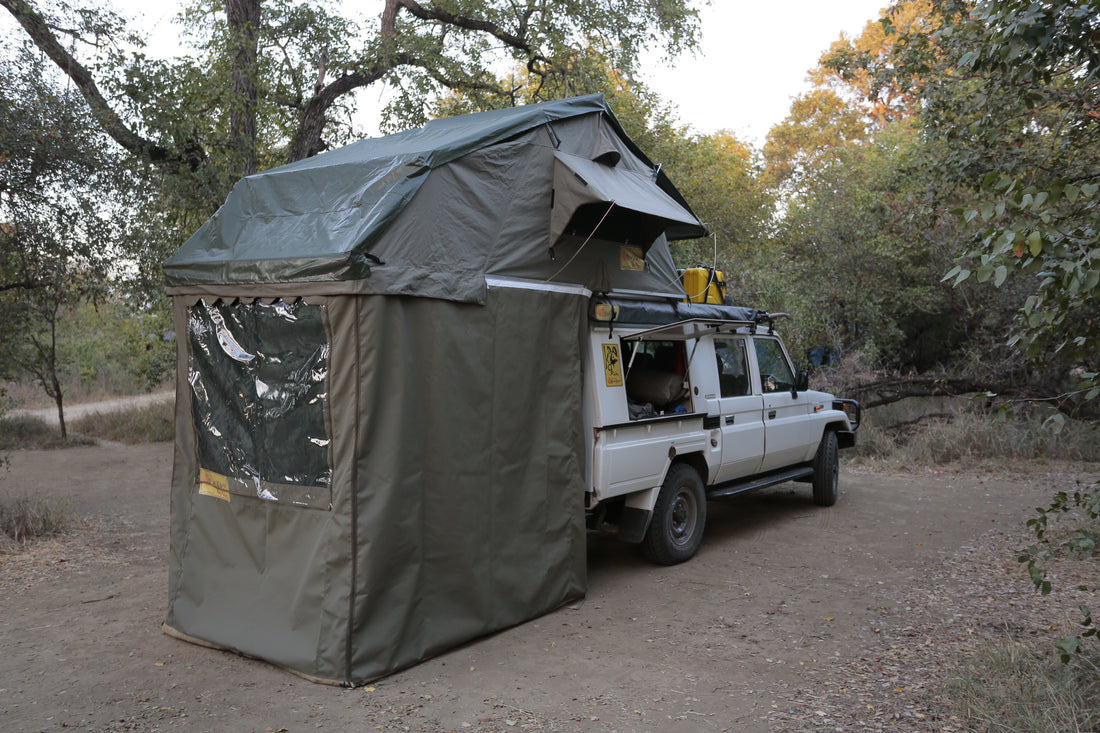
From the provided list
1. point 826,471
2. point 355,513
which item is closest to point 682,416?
point 355,513

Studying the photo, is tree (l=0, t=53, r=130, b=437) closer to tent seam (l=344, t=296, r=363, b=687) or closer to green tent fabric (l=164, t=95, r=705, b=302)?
green tent fabric (l=164, t=95, r=705, b=302)

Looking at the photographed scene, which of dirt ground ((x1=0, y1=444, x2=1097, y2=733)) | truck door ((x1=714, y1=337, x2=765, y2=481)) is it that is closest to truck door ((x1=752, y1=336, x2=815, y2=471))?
truck door ((x1=714, y1=337, x2=765, y2=481))

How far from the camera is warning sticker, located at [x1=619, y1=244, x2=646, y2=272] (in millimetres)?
6863

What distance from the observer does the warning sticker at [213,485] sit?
5367mm

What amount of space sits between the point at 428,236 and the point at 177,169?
5.99 meters

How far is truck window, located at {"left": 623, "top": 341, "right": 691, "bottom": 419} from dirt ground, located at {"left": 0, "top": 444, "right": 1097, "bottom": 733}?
1376 millimetres

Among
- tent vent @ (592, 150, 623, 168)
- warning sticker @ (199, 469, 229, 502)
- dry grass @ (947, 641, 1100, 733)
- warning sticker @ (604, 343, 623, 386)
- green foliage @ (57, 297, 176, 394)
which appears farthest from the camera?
green foliage @ (57, 297, 176, 394)

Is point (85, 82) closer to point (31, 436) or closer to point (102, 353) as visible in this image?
point (31, 436)

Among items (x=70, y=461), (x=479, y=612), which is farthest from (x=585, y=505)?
(x=70, y=461)

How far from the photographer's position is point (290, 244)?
200 inches

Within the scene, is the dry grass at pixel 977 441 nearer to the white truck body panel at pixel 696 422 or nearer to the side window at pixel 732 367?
the white truck body panel at pixel 696 422

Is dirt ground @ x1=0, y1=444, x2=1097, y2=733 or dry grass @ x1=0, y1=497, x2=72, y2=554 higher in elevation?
dry grass @ x1=0, y1=497, x2=72, y2=554

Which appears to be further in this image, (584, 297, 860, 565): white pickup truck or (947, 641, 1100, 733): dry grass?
(584, 297, 860, 565): white pickup truck

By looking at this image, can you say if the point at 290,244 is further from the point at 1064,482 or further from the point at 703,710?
the point at 1064,482
